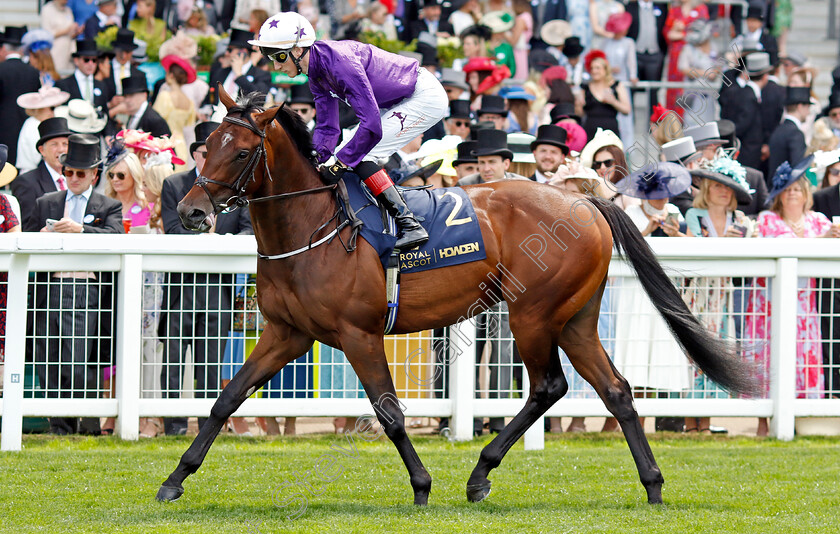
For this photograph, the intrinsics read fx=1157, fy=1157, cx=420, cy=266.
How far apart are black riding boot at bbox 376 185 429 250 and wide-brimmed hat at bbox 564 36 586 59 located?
333 inches

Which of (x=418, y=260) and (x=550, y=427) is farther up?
(x=418, y=260)

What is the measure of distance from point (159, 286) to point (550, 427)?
275cm

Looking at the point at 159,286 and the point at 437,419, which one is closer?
the point at 159,286

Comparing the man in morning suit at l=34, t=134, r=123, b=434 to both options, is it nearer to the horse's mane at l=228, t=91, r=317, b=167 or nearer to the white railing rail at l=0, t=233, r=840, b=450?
the white railing rail at l=0, t=233, r=840, b=450

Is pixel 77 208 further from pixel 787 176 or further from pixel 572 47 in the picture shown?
pixel 572 47

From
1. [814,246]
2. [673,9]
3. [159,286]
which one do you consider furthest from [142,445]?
[673,9]

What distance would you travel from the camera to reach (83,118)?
9570 millimetres

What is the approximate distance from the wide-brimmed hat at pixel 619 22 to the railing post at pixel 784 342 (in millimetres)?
6943

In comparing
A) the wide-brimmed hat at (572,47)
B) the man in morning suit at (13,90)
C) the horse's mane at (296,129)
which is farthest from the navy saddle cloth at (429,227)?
the wide-brimmed hat at (572,47)

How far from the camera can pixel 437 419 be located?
7.65 metres

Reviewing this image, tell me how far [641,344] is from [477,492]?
7.02ft

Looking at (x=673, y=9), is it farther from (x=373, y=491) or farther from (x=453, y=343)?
(x=373, y=491)

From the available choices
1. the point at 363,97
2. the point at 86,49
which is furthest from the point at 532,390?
the point at 86,49

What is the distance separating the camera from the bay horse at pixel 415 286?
5.18m
